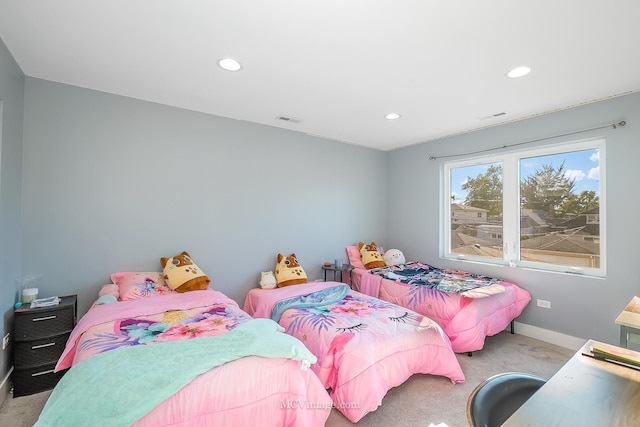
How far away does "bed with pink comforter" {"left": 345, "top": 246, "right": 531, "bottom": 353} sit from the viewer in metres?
2.79

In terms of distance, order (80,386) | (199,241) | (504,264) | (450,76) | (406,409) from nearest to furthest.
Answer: (80,386), (406,409), (450,76), (199,241), (504,264)

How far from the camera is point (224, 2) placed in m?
1.60

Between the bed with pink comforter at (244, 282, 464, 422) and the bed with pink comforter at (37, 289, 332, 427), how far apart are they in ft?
1.08

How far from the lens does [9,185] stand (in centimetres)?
217


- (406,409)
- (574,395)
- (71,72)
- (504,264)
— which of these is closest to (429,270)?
(504,264)

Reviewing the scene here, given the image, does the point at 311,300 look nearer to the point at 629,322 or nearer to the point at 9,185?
the point at 629,322

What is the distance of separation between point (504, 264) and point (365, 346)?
2.56 m

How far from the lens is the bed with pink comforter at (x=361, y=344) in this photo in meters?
1.95

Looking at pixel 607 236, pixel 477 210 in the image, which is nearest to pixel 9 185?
pixel 477 210

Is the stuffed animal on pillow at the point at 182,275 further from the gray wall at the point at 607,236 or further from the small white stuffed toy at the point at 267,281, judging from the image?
the gray wall at the point at 607,236

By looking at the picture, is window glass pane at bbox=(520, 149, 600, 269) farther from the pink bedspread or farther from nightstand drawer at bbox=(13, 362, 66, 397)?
nightstand drawer at bbox=(13, 362, 66, 397)

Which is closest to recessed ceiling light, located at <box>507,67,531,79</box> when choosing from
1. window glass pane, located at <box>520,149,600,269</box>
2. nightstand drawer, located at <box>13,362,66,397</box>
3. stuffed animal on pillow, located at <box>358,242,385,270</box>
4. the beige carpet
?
window glass pane, located at <box>520,149,600,269</box>

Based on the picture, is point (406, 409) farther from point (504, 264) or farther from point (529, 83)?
point (529, 83)

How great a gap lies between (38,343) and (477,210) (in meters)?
4.81
